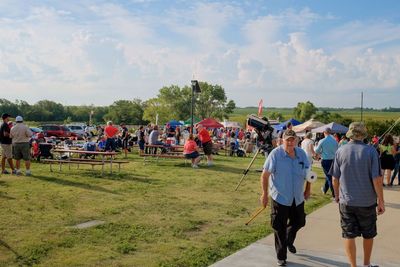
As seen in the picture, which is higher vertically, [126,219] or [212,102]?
[212,102]

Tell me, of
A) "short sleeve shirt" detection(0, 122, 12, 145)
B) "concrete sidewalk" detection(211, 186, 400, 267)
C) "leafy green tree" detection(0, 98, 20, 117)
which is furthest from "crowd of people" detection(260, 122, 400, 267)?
"leafy green tree" detection(0, 98, 20, 117)

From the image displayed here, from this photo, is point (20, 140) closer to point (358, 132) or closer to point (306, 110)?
point (358, 132)

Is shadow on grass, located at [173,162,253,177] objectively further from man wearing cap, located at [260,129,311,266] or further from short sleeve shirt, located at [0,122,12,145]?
man wearing cap, located at [260,129,311,266]

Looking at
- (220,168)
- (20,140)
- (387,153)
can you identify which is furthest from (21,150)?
(387,153)

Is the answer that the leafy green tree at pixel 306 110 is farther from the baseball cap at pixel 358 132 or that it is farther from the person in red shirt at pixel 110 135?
the baseball cap at pixel 358 132

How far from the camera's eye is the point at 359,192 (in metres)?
4.99

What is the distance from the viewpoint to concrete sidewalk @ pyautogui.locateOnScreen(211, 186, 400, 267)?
5.51m

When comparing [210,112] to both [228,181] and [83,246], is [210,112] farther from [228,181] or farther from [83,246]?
[83,246]

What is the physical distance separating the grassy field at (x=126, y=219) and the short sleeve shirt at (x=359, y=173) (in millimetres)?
1824

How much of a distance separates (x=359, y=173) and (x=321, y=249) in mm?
1608

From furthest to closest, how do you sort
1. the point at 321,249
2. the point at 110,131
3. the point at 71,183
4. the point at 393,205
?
the point at 110,131, the point at 71,183, the point at 393,205, the point at 321,249

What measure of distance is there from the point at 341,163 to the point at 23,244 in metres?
4.23

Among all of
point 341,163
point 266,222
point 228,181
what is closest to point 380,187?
point 341,163

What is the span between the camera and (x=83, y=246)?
5969mm
